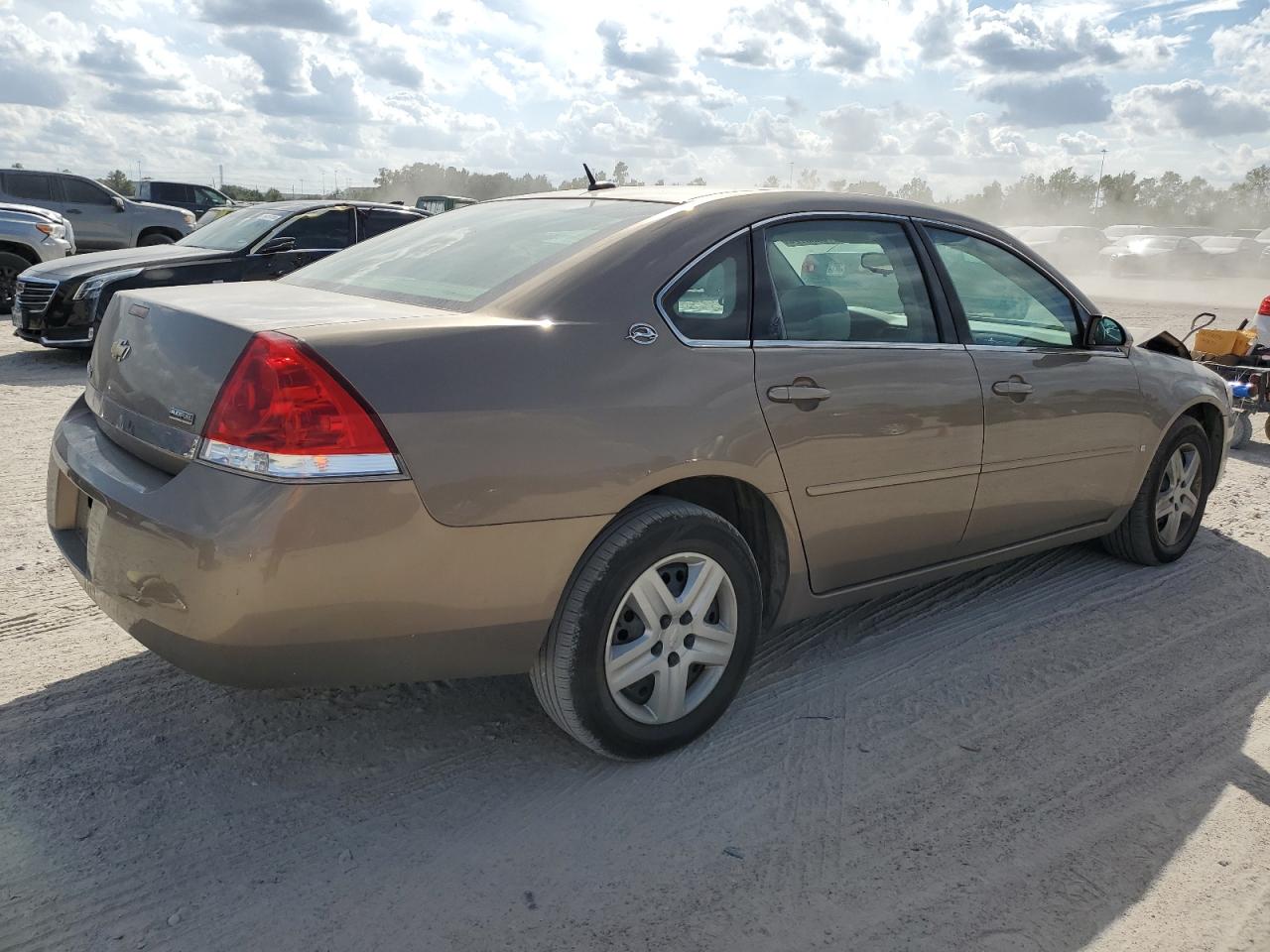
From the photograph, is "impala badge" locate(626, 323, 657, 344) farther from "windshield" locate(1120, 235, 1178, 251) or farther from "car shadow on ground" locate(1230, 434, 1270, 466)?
"windshield" locate(1120, 235, 1178, 251)

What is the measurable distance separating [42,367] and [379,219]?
3.62 metres

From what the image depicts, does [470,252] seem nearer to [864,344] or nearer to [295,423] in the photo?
[295,423]

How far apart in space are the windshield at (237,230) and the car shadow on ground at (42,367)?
1.59 metres

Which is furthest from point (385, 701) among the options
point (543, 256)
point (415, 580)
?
point (543, 256)

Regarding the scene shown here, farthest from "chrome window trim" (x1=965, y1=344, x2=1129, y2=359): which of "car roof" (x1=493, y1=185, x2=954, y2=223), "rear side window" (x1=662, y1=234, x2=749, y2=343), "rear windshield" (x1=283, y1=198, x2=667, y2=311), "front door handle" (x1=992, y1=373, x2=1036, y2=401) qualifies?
"rear windshield" (x1=283, y1=198, x2=667, y2=311)

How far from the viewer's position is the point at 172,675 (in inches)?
141

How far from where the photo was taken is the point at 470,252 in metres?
3.45

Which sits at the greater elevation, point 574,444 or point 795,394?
point 795,394

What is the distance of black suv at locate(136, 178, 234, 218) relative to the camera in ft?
86.7

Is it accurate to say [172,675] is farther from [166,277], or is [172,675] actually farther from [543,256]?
[166,277]

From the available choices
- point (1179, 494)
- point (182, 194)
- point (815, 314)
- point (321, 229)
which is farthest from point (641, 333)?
point (182, 194)

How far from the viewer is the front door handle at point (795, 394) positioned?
322 cm

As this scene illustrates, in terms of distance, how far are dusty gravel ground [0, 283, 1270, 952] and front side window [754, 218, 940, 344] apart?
1218mm

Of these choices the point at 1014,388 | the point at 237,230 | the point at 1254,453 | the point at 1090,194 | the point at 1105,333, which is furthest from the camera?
the point at 1090,194
